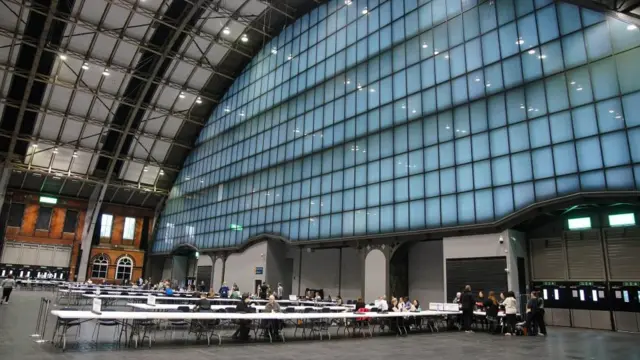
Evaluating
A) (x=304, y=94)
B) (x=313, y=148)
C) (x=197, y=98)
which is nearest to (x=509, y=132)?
(x=313, y=148)

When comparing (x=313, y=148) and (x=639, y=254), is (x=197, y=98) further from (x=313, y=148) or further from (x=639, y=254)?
(x=639, y=254)

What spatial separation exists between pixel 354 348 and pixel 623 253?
1283cm

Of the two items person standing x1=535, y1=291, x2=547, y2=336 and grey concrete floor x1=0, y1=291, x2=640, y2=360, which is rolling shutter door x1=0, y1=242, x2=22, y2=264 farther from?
person standing x1=535, y1=291, x2=547, y2=336

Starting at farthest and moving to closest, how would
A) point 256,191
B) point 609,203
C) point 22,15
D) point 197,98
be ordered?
point 197,98 < point 256,191 < point 22,15 < point 609,203

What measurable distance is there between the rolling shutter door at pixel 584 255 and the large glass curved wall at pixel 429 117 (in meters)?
2.90

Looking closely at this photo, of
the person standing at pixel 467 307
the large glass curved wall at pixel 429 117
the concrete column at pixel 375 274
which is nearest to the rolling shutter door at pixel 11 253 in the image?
the large glass curved wall at pixel 429 117

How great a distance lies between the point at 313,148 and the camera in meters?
32.3

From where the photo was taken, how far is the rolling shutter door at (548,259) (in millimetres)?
19672

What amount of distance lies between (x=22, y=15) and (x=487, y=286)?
127 ft

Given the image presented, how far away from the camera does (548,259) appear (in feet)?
65.9

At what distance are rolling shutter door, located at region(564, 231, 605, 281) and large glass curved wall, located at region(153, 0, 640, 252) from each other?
2904 millimetres

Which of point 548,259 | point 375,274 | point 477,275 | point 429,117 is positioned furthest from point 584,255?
point 375,274

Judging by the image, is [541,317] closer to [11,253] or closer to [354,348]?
[354,348]

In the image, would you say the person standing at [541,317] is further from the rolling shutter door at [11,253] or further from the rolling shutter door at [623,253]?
the rolling shutter door at [11,253]
